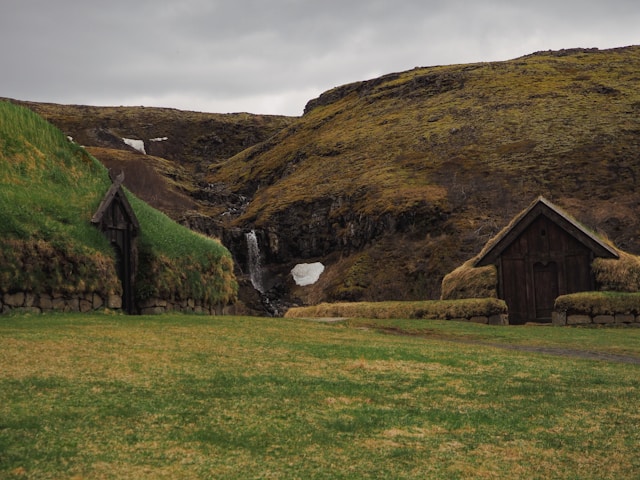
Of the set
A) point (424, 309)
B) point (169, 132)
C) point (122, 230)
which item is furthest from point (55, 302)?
point (169, 132)

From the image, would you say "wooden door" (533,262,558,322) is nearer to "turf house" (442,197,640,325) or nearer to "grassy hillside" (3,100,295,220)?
"turf house" (442,197,640,325)

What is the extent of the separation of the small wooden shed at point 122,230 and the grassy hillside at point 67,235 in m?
0.38

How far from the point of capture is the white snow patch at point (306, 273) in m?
75.1

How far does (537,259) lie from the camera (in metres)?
38.1

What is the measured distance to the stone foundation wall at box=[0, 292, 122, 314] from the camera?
22.2 meters

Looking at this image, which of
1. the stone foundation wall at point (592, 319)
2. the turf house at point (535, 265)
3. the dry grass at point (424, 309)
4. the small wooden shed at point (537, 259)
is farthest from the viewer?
the small wooden shed at point (537, 259)

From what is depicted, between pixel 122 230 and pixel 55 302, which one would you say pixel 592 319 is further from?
pixel 55 302

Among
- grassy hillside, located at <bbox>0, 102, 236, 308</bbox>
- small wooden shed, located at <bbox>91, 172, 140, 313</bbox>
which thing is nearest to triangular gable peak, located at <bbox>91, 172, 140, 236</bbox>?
small wooden shed, located at <bbox>91, 172, 140, 313</bbox>

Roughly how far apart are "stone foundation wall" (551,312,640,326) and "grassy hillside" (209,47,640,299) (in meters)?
31.4

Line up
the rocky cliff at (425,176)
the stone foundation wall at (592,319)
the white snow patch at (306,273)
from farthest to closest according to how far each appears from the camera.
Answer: the white snow patch at (306,273) → the rocky cliff at (425,176) → the stone foundation wall at (592,319)

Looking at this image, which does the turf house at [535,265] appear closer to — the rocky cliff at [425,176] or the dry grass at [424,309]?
the dry grass at [424,309]

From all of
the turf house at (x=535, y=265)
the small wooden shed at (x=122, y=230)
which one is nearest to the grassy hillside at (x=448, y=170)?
the turf house at (x=535, y=265)

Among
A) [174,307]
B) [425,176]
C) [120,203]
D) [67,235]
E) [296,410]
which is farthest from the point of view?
[425,176]

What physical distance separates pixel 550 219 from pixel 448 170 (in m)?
44.1
